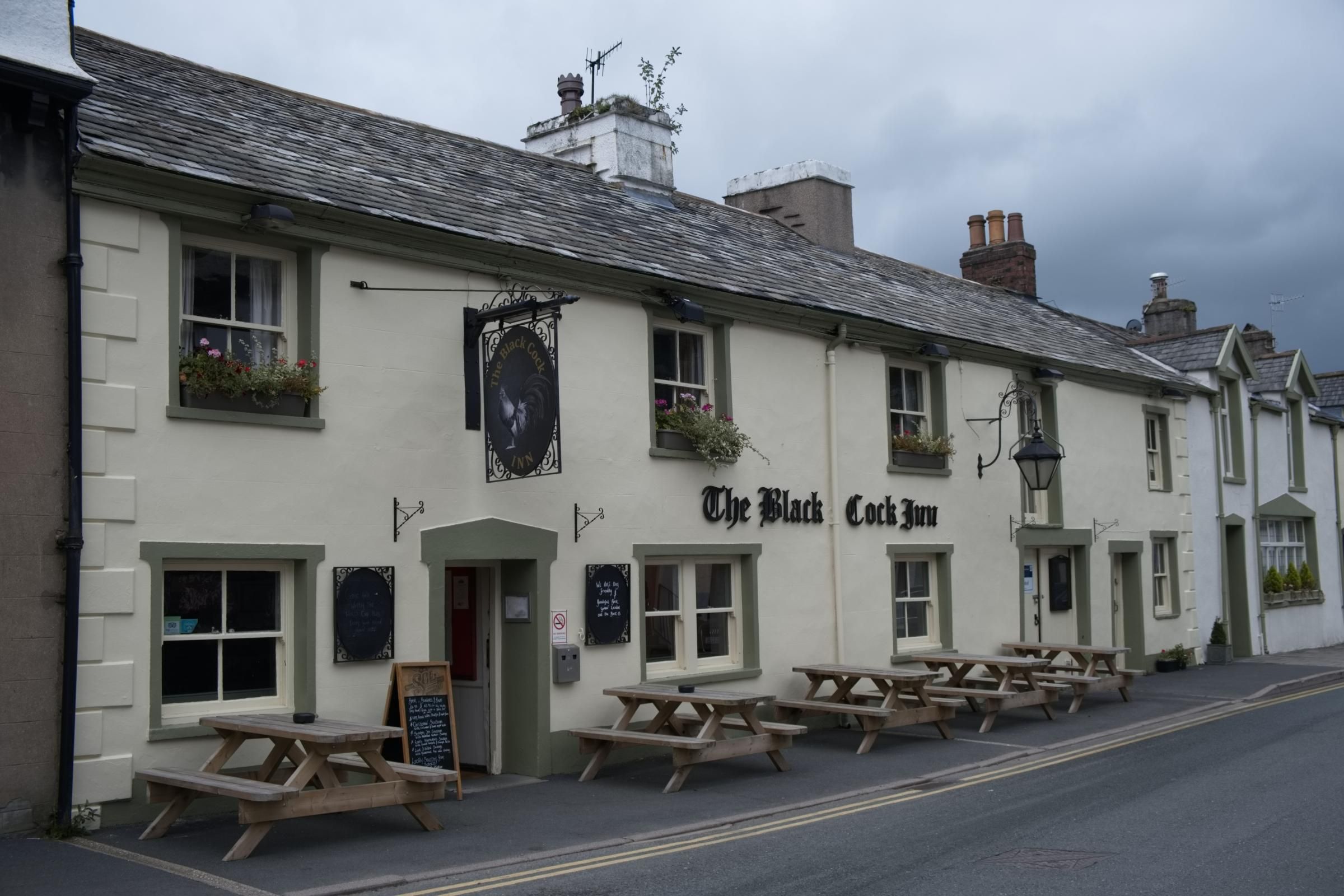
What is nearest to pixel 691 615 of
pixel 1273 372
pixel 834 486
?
pixel 834 486

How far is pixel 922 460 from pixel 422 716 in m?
9.15

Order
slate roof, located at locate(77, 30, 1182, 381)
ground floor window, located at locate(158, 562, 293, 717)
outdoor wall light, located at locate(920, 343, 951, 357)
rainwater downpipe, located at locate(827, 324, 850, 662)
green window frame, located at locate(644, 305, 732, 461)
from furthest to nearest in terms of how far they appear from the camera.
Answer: outdoor wall light, located at locate(920, 343, 951, 357)
rainwater downpipe, located at locate(827, 324, 850, 662)
green window frame, located at locate(644, 305, 732, 461)
slate roof, located at locate(77, 30, 1182, 381)
ground floor window, located at locate(158, 562, 293, 717)

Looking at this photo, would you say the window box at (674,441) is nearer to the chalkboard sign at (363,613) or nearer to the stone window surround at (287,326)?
the chalkboard sign at (363,613)

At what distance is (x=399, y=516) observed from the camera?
471 inches

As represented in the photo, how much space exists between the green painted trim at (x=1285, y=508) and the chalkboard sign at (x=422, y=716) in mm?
21388

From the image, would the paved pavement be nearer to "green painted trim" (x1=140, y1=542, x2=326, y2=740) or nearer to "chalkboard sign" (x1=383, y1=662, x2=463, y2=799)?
"chalkboard sign" (x1=383, y1=662, x2=463, y2=799)

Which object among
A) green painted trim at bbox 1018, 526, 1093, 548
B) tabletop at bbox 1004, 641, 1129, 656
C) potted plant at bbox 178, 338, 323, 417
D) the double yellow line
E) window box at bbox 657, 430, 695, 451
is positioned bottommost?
the double yellow line

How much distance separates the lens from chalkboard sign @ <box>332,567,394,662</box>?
11398 mm

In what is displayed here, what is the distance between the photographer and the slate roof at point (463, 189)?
38.2 ft

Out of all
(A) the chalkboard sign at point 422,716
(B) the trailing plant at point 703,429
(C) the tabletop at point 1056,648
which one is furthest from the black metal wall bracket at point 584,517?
(C) the tabletop at point 1056,648

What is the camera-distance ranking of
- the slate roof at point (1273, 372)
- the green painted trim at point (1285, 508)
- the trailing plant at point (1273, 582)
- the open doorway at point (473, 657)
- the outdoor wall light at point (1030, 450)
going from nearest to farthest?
the open doorway at point (473, 657) < the outdoor wall light at point (1030, 450) < the trailing plant at point (1273, 582) < the green painted trim at point (1285, 508) < the slate roof at point (1273, 372)

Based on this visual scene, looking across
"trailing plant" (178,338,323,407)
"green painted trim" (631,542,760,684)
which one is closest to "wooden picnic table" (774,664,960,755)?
"green painted trim" (631,542,760,684)

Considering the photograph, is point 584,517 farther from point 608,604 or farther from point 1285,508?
point 1285,508

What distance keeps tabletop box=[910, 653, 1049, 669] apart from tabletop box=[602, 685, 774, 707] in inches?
162
